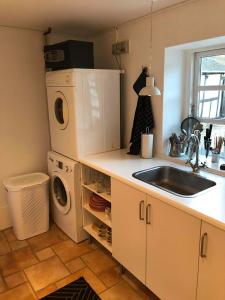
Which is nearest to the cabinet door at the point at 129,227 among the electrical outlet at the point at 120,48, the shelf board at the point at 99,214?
the shelf board at the point at 99,214

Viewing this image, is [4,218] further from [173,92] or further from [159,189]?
[173,92]

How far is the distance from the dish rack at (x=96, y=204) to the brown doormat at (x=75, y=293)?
0.36m

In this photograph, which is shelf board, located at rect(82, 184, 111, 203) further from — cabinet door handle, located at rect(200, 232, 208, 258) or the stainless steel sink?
cabinet door handle, located at rect(200, 232, 208, 258)

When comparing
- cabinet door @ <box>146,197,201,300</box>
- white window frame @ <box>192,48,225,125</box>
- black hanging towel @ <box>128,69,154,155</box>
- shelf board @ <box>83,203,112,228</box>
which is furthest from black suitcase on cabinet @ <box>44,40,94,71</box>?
cabinet door @ <box>146,197,201,300</box>

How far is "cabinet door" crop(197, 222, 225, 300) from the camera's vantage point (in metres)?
1.28

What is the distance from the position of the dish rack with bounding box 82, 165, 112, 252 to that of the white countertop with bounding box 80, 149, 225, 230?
20 cm

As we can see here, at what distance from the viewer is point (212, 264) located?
133 cm

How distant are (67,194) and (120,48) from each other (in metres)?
1.57

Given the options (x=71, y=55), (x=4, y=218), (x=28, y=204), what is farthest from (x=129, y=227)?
(x=4, y=218)

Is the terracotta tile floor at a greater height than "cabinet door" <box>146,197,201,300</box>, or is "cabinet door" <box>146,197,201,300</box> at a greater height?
"cabinet door" <box>146,197,201,300</box>

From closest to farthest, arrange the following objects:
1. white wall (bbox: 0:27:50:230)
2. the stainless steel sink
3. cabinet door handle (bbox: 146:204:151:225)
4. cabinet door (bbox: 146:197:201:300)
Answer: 1. cabinet door (bbox: 146:197:201:300)
2. cabinet door handle (bbox: 146:204:151:225)
3. the stainless steel sink
4. white wall (bbox: 0:27:50:230)

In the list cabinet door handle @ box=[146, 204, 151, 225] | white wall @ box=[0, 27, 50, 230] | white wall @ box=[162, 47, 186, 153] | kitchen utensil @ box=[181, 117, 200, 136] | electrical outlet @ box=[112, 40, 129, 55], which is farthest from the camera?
white wall @ box=[0, 27, 50, 230]

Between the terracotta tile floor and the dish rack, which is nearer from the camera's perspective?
the terracotta tile floor

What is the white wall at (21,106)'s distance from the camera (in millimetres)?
2631
